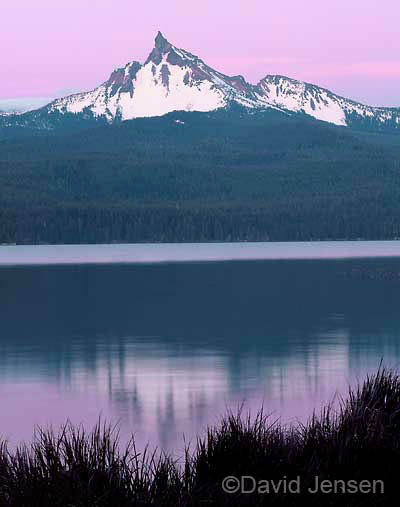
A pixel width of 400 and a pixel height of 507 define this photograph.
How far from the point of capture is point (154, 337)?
50.1m

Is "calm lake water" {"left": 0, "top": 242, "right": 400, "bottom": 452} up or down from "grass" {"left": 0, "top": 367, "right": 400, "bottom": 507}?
down

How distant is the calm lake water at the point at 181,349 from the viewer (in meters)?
29.6

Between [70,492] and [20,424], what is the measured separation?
13335mm

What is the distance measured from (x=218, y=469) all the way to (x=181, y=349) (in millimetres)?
28649

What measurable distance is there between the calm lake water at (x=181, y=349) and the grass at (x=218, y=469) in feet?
21.8

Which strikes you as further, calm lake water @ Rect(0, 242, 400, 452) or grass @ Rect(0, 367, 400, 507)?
→ calm lake water @ Rect(0, 242, 400, 452)

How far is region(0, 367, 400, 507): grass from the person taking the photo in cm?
1427

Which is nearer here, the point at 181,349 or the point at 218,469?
the point at 218,469

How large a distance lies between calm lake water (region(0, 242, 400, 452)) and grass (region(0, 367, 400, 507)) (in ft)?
21.8

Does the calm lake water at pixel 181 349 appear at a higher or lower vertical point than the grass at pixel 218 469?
lower

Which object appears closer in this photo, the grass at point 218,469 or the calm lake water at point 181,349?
the grass at point 218,469

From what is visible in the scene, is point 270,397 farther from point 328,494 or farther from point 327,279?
point 327,279

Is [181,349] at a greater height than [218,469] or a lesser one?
lesser

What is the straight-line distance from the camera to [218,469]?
16.6 metres
